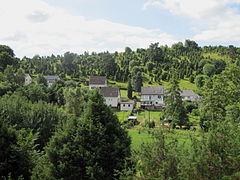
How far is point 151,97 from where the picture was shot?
2633 inches

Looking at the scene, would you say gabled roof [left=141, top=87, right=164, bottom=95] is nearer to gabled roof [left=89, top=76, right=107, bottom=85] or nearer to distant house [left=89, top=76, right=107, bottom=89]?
distant house [left=89, top=76, right=107, bottom=89]

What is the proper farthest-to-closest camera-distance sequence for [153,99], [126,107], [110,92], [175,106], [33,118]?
[153,99] < [110,92] < [126,107] < [175,106] < [33,118]

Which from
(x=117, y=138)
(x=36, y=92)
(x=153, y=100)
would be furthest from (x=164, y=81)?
(x=117, y=138)

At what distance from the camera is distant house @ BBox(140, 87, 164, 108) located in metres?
66.6

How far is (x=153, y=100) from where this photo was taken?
220 ft

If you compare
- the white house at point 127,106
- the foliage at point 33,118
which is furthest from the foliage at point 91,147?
the white house at point 127,106

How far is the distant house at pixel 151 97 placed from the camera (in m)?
66.6

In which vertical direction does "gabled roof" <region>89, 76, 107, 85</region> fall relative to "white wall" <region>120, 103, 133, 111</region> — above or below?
above

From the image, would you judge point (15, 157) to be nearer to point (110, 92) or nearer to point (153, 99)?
point (110, 92)

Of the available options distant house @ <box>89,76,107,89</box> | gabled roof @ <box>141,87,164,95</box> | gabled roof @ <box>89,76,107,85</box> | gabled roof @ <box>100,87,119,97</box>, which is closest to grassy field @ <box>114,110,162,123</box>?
gabled roof @ <box>100,87,119,97</box>

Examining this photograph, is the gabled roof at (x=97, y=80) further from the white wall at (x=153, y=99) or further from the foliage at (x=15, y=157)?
the foliage at (x=15, y=157)

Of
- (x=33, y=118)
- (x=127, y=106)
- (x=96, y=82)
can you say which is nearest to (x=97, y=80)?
(x=96, y=82)

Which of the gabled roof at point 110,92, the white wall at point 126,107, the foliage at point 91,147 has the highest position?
the foliage at point 91,147

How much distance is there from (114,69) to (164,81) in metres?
22.9
